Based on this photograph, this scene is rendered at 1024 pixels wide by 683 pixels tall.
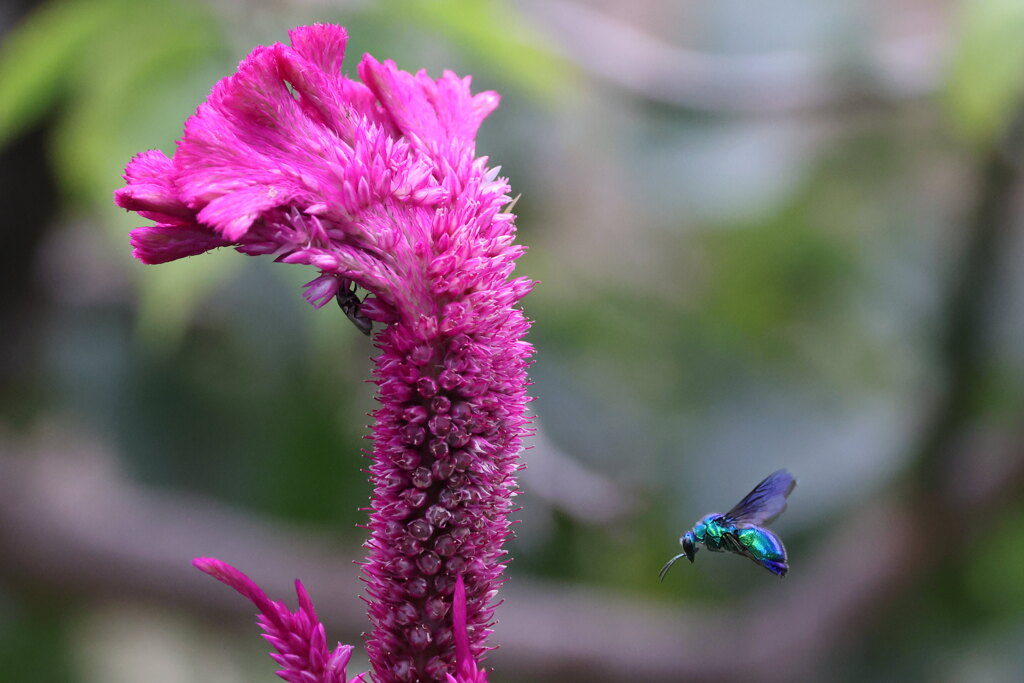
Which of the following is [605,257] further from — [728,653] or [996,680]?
[996,680]

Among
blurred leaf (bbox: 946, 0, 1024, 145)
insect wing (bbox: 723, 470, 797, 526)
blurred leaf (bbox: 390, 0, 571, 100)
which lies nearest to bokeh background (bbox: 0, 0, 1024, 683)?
blurred leaf (bbox: 390, 0, 571, 100)

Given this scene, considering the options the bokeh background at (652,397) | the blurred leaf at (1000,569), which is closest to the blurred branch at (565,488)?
the bokeh background at (652,397)

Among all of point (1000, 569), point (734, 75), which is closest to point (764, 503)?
point (734, 75)

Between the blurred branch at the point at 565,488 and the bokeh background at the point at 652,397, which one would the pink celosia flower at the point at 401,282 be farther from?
the bokeh background at the point at 652,397

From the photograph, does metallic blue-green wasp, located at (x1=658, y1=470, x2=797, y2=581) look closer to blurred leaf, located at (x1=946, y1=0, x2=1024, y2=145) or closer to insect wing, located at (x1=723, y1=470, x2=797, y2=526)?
insect wing, located at (x1=723, y1=470, x2=797, y2=526)

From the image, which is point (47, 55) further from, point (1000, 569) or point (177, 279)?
point (1000, 569)
